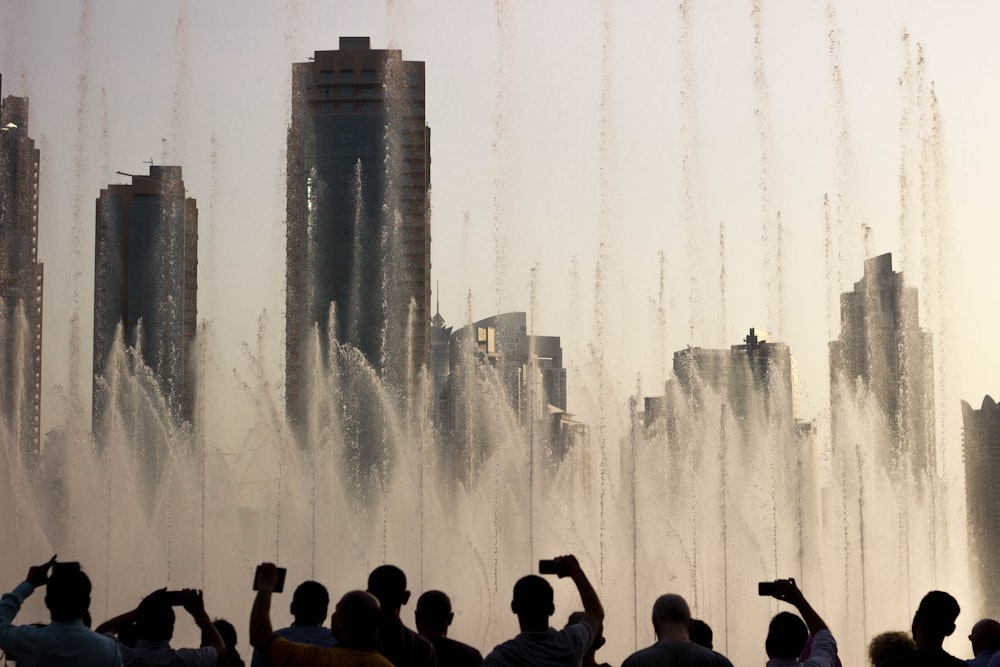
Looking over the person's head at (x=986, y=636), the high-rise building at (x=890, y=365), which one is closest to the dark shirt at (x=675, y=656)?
the person's head at (x=986, y=636)

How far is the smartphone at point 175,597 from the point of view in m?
6.81

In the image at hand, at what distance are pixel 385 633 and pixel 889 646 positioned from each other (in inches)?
101

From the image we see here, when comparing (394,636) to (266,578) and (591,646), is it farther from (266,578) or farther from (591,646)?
(591,646)

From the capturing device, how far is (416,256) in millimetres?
89312

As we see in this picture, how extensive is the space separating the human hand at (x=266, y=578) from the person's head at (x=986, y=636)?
3884 mm

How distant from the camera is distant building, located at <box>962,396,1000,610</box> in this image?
168 feet

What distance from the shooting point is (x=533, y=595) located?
6863 mm

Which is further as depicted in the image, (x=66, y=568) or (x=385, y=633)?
(x=385, y=633)

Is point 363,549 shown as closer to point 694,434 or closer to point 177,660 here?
point 694,434

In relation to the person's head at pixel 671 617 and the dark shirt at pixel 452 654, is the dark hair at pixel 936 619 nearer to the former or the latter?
the person's head at pixel 671 617

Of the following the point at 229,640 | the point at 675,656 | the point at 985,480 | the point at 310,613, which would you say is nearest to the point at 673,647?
the point at 675,656

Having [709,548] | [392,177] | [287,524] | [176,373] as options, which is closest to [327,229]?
[392,177]

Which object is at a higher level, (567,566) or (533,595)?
(567,566)

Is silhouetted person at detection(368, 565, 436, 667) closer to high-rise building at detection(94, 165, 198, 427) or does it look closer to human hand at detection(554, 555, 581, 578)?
human hand at detection(554, 555, 581, 578)
